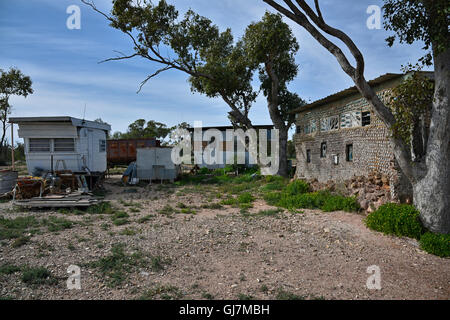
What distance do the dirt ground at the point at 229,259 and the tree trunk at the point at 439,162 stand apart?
100 centimetres

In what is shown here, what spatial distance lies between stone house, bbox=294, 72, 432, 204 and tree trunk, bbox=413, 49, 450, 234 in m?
1.16

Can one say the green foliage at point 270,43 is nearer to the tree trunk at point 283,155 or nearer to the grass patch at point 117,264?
the tree trunk at point 283,155

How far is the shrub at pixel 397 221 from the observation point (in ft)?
23.7

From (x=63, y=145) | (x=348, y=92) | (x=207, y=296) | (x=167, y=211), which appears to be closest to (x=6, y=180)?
(x=63, y=145)

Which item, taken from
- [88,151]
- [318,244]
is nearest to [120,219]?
[318,244]

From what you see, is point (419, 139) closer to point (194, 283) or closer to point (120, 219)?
point (194, 283)

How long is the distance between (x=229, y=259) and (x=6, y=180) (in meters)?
11.8

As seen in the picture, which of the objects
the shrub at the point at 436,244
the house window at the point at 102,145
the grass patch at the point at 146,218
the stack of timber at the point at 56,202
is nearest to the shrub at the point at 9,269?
the grass patch at the point at 146,218

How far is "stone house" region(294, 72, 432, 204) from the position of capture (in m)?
9.38

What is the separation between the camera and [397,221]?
7.36m

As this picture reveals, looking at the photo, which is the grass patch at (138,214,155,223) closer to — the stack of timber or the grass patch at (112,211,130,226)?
the grass patch at (112,211,130,226)

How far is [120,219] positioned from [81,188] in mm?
4764

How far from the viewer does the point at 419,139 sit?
25.8 feet
